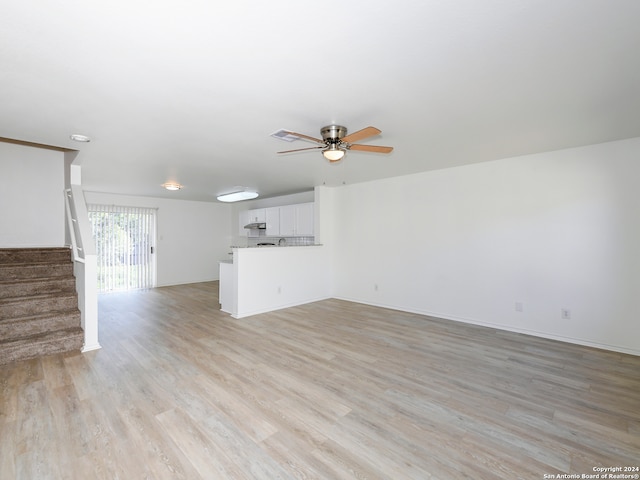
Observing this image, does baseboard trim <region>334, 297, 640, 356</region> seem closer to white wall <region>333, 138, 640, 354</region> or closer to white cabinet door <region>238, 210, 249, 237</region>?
white wall <region>333, 138, 640, 354</region>

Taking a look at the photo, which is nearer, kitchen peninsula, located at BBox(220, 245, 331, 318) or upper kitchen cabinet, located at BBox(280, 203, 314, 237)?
kitchen peninsula, located at BBox(220, 245, 331, 318)

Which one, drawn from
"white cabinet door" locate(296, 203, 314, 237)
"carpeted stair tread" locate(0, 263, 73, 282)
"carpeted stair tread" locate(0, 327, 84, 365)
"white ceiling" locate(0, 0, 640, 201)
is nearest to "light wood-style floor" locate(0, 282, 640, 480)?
"carpeted stair tread" locate(0, 327, 84, 365)

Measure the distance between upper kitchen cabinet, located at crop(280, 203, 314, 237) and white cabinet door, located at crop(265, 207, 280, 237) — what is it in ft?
0.47

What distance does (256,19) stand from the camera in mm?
1514

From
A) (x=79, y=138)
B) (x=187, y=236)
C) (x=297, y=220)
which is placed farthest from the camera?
(x=187, y=236)

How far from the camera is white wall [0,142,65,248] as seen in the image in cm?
462

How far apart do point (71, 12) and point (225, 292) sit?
4.52 metres

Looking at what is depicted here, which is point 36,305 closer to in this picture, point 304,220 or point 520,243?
point 304,220

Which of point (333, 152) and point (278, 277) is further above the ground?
point (333, 152)

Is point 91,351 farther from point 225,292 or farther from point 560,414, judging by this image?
point 560,414

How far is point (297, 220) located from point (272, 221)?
893 millimetres

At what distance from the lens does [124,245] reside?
7469 millimetres

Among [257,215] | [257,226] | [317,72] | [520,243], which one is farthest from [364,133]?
[257,215]

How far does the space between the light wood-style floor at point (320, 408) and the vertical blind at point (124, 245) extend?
160 inches
